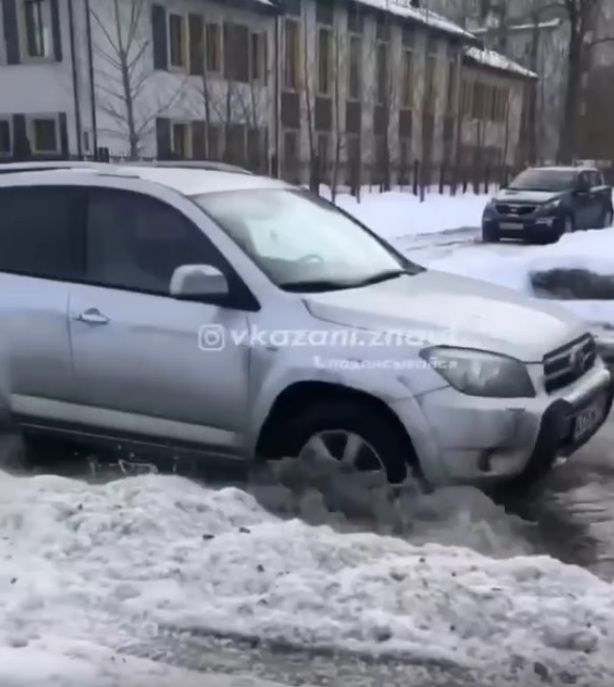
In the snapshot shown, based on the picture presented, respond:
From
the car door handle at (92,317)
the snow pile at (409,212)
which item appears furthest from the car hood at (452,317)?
the snow pile at (409,212)

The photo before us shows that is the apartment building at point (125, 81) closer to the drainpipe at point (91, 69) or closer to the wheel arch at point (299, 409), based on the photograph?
the drainpipe at point (91, 69)

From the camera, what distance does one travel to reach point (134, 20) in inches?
1012

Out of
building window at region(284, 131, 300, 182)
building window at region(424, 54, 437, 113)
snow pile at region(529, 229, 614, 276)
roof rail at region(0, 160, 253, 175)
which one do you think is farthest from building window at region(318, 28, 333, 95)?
roof rail at region(0, 160, 253, 175)

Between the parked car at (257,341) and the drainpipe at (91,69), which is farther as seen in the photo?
the drainpipe at (91,69)

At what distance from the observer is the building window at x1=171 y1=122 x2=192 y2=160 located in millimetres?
28266

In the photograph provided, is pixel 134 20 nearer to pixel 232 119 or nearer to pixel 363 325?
pixel 232 119

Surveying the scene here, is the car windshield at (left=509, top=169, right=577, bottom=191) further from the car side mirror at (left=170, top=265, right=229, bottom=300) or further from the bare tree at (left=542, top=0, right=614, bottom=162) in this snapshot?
the bare tree at (left=542, top=0, right=614, bottom=162)

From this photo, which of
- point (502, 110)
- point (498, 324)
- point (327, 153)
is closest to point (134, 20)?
point (327, 153)

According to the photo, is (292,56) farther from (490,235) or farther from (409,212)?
(490,235)

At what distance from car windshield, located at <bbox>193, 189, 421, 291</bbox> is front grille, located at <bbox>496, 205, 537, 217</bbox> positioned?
48.7 ft

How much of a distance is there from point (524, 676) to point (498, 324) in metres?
1.87

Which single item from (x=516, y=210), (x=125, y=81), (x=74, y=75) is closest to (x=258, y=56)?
(x=125, y=81)

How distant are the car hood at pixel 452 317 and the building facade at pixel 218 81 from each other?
20979 mm

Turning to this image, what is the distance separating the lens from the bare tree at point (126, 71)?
25.1m
